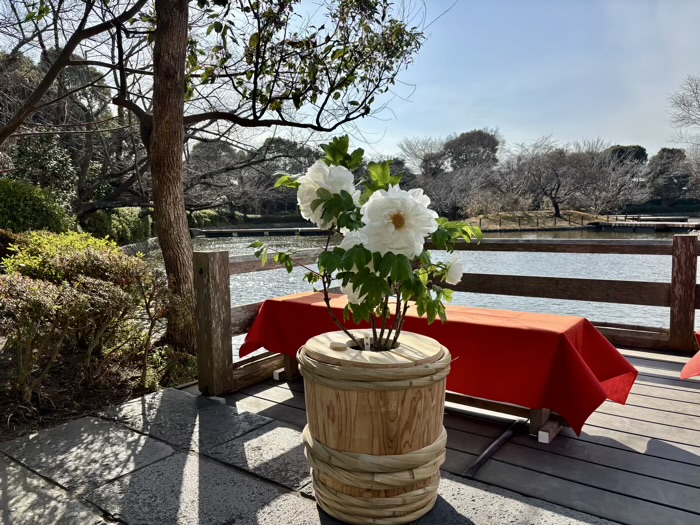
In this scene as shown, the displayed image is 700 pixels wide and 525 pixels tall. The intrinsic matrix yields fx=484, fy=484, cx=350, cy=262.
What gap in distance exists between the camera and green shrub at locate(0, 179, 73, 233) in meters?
7.43

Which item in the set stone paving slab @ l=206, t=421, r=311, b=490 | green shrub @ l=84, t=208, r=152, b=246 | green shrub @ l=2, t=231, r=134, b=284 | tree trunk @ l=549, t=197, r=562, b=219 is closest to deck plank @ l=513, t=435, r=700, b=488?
stone paving slab @ l=206, t=421, r=311, b=490

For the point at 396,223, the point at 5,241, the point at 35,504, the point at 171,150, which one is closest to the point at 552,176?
the point at 5,241

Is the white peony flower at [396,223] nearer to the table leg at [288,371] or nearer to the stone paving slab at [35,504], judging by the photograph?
the stone paving slab at [35,504]

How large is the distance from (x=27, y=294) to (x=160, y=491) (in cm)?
118

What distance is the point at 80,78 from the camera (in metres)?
8.36

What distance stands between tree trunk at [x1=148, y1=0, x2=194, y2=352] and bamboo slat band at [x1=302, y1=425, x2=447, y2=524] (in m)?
2.09

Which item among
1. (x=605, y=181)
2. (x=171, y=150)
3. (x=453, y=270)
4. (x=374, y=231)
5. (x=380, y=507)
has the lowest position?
(x=380, y=507)

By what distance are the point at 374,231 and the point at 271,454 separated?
1.07 m

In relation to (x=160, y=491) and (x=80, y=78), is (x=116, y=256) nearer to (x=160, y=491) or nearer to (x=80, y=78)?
(x=160, y=491)

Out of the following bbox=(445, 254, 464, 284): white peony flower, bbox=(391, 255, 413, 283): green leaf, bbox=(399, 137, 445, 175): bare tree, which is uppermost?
bbox=(399, 137, 445, 175): bare tree

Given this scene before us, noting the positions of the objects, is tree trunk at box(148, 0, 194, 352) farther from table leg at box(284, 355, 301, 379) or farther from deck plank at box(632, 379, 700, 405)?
deck plank at box(632, 379, 700, 405)

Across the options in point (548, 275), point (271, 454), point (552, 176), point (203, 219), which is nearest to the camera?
point (271, 454)

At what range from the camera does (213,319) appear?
2.46 metres

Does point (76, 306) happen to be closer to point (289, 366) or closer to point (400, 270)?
point (289, 366)
